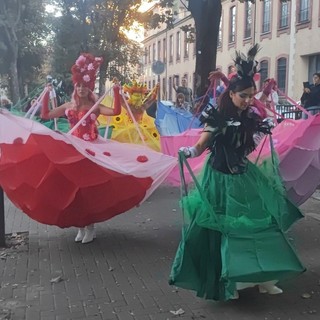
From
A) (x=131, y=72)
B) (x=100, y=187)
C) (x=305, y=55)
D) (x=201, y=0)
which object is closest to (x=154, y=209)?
(x=100, y=187)

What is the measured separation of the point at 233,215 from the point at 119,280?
150 centimetres

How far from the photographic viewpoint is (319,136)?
579cm

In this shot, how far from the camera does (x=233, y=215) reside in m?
3.94

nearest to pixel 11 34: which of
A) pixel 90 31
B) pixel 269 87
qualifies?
pixel 90 31

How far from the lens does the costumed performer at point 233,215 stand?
384 centimetres

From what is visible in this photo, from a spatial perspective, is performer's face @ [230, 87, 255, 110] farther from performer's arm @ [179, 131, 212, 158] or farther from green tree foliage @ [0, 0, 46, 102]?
green tree foliage @ [0, 0, 46, 102]

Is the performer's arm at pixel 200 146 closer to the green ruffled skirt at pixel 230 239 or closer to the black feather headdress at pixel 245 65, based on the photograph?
the green ruffled skirt at pixel 230 239

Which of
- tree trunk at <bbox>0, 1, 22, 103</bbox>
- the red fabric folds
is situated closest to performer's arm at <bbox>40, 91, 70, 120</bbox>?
the red fabric folds

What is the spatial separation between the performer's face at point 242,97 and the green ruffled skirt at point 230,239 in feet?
1.89

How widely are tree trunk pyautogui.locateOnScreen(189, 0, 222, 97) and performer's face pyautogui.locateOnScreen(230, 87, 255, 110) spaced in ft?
25.2

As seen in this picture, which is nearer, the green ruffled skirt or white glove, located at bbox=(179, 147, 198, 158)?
the green ruffled skirt

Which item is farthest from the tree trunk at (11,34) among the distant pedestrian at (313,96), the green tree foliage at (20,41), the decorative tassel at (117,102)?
the decorative tassel at (117,102)

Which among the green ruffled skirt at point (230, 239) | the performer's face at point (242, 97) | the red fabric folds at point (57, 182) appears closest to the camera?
the green ruffled skirt at point (230, 239)

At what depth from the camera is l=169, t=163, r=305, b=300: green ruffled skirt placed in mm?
3805
